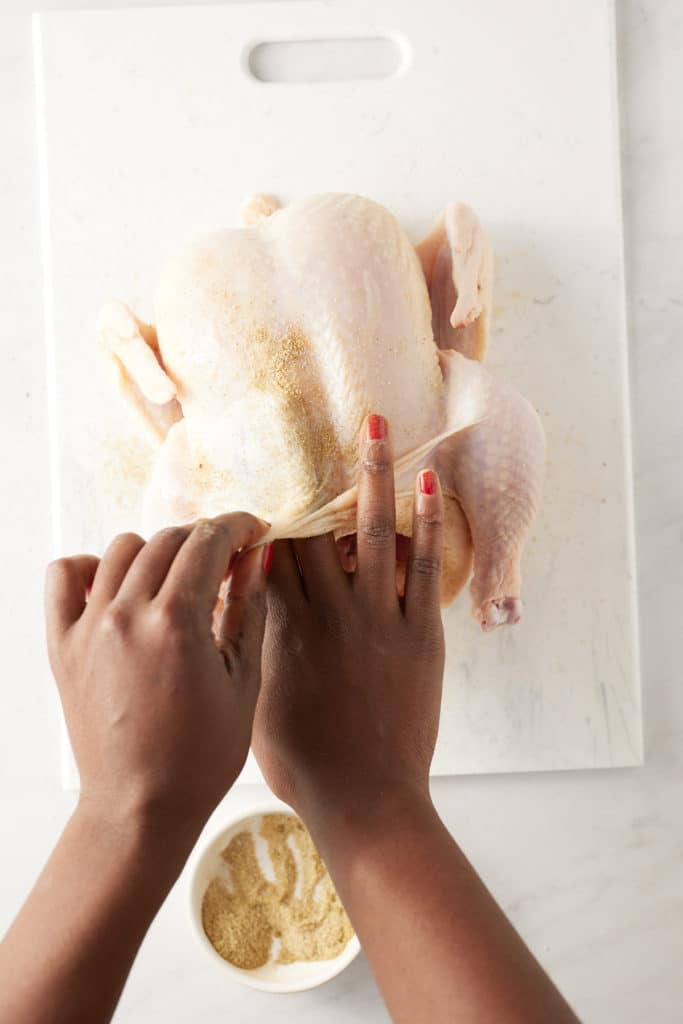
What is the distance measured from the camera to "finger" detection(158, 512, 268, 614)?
71cm

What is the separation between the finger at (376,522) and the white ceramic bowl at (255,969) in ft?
1.50

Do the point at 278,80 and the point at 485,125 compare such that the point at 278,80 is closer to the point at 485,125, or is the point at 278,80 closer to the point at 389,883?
the point at 485,125

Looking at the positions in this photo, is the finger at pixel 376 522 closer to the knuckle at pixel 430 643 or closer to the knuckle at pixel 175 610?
the knuckle at pixel 430 643

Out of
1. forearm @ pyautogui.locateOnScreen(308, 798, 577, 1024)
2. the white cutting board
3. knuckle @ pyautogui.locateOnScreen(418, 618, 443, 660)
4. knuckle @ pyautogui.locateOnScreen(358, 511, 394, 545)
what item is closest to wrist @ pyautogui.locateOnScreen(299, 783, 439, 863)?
forearm @ pyautogui.locateOnScreen(308, 798, 577, 1024)

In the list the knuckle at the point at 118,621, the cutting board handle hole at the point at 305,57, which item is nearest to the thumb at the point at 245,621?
the knuckle at the point at 118,621

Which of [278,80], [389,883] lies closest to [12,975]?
[389,883]

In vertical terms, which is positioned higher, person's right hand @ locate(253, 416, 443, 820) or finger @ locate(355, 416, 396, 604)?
finger @ locate(355, 416, 396, 604)

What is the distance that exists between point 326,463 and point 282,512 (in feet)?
0.24

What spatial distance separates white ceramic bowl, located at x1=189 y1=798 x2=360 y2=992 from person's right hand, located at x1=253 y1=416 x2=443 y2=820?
37cm

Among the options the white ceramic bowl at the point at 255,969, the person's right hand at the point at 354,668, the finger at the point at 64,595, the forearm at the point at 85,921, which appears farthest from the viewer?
the white ceramic bowl at the point at 255,969

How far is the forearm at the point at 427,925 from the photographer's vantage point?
27.3 inches

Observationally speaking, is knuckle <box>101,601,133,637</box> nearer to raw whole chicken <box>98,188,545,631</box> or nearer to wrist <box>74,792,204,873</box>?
wrist <box>74,792,204,873</box>

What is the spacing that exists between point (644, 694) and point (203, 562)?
2.77ft

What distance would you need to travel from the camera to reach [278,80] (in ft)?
4.34
